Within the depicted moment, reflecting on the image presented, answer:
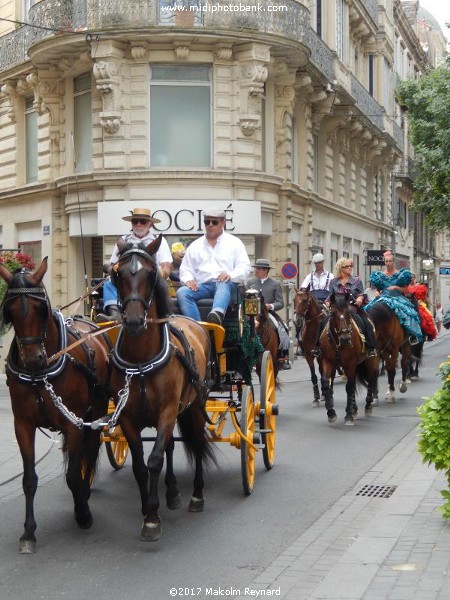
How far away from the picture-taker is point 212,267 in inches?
368

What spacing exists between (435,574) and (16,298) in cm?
332

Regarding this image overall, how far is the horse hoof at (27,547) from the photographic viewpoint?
265 inches

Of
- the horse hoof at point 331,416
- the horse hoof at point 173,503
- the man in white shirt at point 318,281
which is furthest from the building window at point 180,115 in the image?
the horse hoof at point 173,503

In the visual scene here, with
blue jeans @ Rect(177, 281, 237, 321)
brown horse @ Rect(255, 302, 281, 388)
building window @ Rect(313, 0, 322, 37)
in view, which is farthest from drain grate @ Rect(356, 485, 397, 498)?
building window @ Rect(313, 0, 322, 37)

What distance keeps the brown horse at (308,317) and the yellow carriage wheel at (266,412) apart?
16.4 feet

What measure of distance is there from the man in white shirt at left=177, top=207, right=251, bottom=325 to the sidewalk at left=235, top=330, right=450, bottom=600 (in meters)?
2.24

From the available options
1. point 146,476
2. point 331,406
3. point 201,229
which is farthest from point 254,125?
point 146,476

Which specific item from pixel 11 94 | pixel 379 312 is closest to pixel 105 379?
pixel 379 312

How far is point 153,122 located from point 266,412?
16022 mm

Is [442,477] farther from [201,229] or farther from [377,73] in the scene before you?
[377,73]

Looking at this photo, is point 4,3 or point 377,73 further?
point 377,73

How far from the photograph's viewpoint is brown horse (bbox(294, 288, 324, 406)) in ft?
49.5

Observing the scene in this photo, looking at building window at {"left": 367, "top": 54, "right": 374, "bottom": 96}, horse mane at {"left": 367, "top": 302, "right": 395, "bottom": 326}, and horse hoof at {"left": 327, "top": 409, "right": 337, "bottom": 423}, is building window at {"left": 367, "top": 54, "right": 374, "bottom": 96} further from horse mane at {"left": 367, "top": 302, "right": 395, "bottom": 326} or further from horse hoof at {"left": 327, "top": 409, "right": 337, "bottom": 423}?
horse hoof at {"left": 327, "top": 409, "right": 337, "bottom": 423}

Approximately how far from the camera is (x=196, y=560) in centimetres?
654
